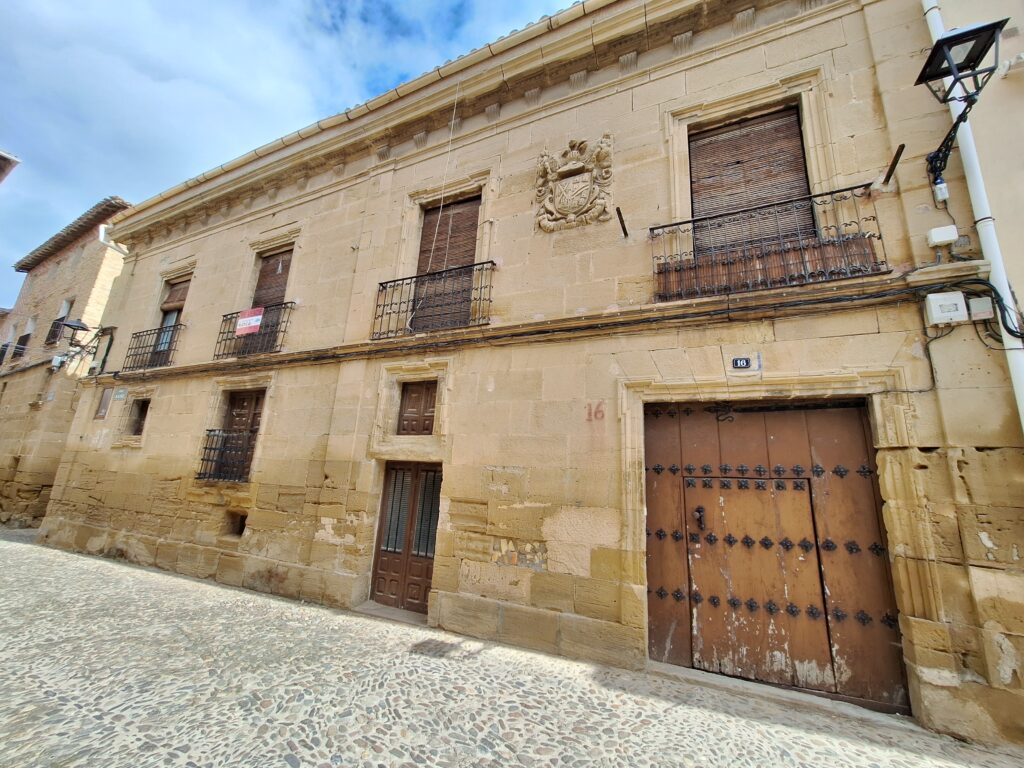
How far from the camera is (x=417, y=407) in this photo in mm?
4965

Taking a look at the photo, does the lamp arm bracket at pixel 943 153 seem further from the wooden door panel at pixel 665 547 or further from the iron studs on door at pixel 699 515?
the iron studs on door at pixel 699 515

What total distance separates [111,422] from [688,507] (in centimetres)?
950

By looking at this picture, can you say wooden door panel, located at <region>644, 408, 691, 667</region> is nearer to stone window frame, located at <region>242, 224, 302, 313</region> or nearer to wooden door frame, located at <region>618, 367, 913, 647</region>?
wooden door frame, located at <region>618, 367, 913, 647</region>

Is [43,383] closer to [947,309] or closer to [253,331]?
[253,331]

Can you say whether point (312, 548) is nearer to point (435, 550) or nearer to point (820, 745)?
point (435, 550)

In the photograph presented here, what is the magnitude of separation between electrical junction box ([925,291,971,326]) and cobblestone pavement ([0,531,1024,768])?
2589 mm

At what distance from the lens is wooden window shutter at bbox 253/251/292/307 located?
662 centimetres

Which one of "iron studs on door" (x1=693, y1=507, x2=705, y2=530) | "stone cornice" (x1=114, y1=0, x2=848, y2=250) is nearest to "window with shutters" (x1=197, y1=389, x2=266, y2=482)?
"stone cornice" (x1=114, y1=0, x2=848, y2=250)

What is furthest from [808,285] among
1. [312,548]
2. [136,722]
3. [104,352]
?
[104,352]

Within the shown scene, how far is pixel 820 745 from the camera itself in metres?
2.36

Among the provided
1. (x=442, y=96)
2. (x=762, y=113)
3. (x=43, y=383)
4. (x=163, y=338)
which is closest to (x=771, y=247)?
(x=762, y=113)

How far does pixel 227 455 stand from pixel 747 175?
747 cm

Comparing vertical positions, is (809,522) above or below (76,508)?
above

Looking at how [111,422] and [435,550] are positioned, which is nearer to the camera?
[435,550]
